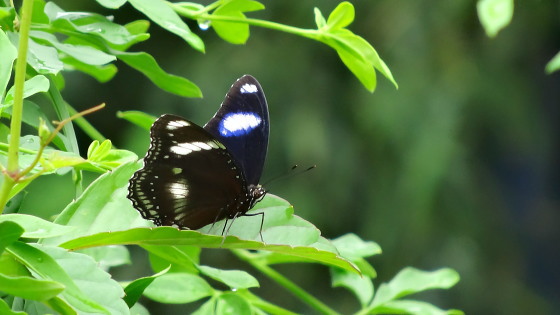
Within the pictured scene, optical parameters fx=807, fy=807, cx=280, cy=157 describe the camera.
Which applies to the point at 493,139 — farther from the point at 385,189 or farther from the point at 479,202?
the point at 385,189

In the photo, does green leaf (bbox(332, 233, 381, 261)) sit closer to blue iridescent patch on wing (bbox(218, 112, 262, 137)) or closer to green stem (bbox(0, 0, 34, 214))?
blue iridescent patch on wing (bbox(218, 112, 262, 137))

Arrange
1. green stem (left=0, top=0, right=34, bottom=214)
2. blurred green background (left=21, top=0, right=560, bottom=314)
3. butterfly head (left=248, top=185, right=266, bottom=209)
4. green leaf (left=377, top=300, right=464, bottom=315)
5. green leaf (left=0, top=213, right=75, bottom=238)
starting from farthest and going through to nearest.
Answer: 1. blurred green background (left=21, top=0, right=560, bottom=314)
2. green leaf (left=377, top=300, right=464, bottom=315)
3. butterfly head (left=248, top=185, right=266, bottom=209)
4. green leaf (left=0, top=213, right=75, bottom=238)
5. green stem (left=0, top=0, right=34, bottom=214)

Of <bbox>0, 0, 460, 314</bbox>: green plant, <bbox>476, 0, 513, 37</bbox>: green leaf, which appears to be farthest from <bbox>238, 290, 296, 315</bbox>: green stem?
<bbox>476, 0, 513, 37</bbox>: green leaf

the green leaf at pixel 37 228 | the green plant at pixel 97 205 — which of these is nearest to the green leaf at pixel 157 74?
the green plant at pixel 97 205

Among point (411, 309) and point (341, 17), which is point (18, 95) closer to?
point (341, 17)

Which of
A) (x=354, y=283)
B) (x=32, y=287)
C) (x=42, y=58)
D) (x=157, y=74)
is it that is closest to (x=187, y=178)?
(x=157, y=74)

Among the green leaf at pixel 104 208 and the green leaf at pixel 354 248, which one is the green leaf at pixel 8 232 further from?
the green leaf at pixel 354 248
